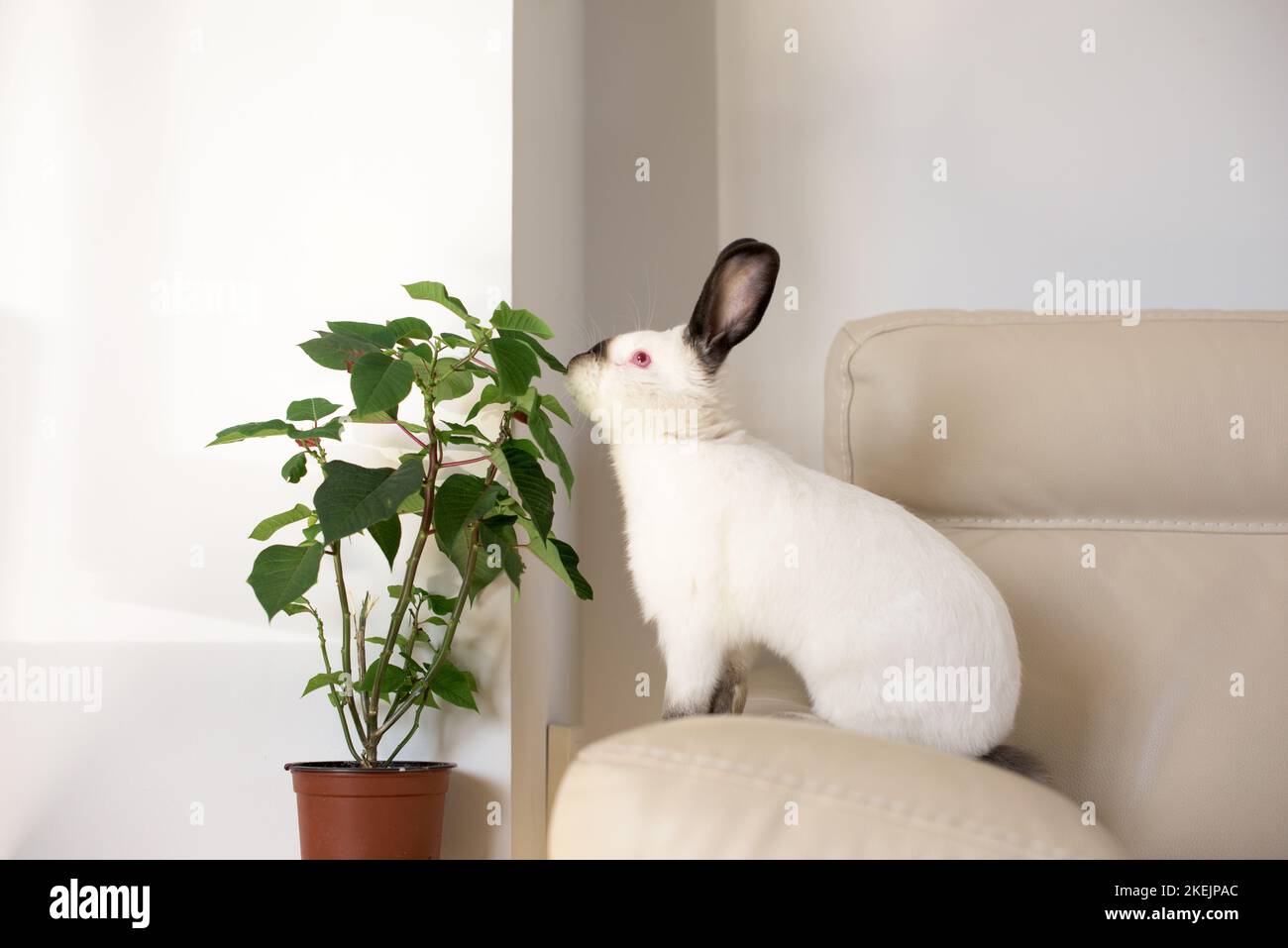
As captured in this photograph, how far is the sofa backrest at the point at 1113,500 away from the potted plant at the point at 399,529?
1.41 feet

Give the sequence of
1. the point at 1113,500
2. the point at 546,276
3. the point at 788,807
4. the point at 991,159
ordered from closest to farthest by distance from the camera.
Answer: the point at 788,807 → the point at 1113,500 → the point at 546,276 → the point at 991,159

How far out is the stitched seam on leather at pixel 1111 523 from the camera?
1.34 m

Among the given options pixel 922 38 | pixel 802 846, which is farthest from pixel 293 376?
pixel 922 38

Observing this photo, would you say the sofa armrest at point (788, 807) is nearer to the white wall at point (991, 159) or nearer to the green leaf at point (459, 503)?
the green leaf at point (459, 503)

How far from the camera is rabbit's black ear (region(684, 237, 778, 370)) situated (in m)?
1.03

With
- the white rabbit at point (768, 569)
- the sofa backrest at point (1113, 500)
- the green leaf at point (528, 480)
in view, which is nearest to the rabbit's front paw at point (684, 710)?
the white rabbit at point (768, 569)

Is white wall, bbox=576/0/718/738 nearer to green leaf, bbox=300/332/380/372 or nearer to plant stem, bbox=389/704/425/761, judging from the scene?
plant stem, bbox=389/704/425/761

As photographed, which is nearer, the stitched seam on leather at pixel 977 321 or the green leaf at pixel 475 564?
the green leaf at pixel 475 564

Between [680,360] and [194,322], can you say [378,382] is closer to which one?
[680,360]

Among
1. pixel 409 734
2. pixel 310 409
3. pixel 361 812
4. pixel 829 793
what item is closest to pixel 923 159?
pixel 310 409

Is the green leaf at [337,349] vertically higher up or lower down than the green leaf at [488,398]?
higher up

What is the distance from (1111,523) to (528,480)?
73cm

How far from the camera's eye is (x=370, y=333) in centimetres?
115

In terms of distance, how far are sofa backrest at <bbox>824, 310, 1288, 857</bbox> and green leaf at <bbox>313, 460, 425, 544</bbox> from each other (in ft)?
1.85
